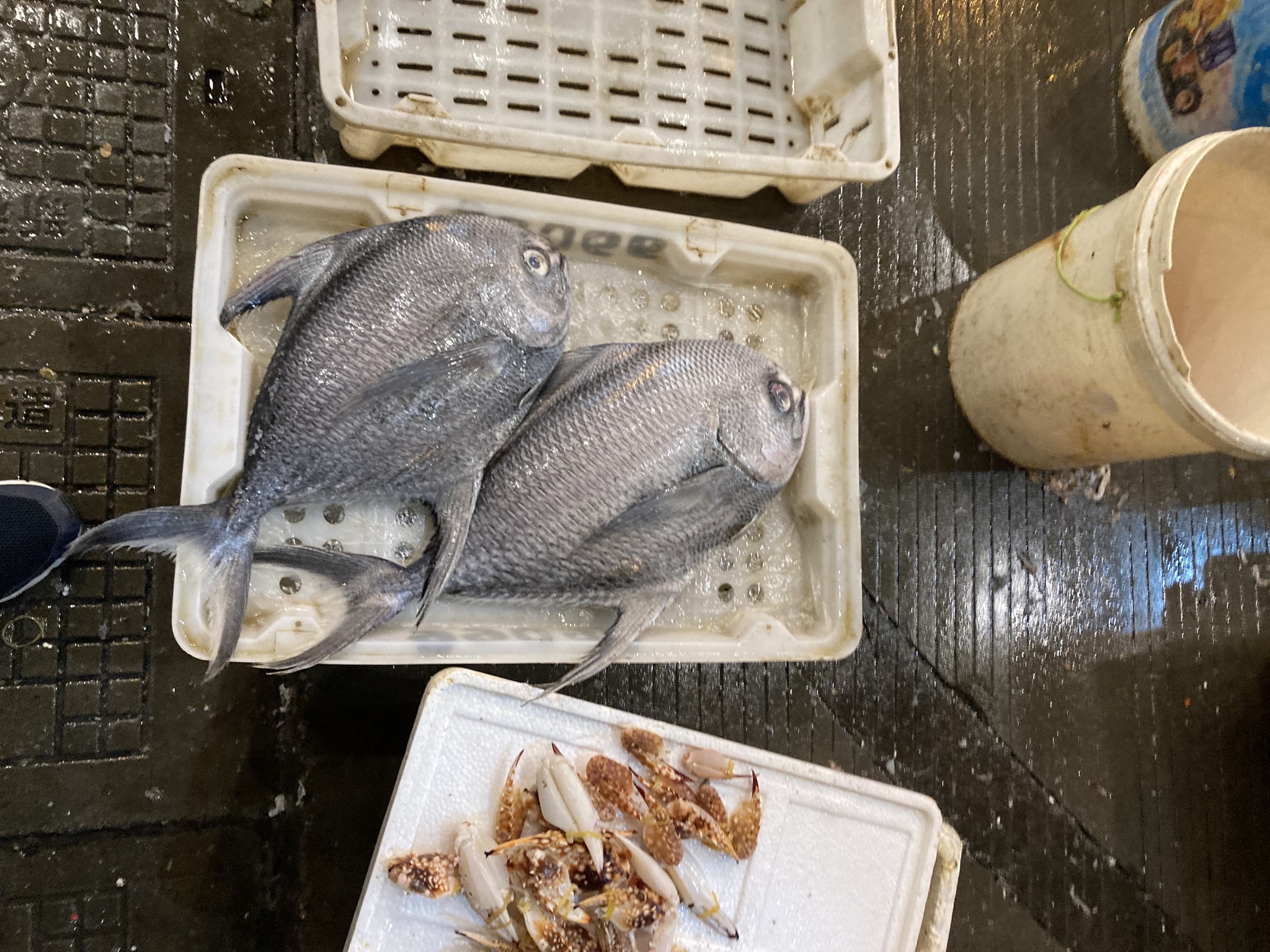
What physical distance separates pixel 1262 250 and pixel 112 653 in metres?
2.45

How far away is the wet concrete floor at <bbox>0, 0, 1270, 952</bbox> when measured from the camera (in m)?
1.55

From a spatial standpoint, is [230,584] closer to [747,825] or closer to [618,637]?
[618,637]

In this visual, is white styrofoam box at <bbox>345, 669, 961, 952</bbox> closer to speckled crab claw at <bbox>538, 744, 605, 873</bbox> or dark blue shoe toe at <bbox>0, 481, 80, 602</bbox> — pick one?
speckled crab claw at <bbox>538, 744, 605, 873</bbox>

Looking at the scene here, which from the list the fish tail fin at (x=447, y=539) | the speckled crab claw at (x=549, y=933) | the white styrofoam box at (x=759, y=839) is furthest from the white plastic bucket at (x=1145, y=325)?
the speckled crab claw at (x=549, y=933)

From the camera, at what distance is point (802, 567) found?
1.61 meters

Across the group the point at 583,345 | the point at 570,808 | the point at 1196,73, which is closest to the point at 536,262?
the point at 583,345

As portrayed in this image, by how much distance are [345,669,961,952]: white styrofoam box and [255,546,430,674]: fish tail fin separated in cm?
21

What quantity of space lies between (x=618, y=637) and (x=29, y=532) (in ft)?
3.64

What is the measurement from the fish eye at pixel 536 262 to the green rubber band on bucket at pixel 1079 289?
97 cm

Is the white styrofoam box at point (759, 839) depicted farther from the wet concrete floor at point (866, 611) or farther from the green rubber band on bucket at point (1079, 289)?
the green rubber band on bucket at point (1079, 289)

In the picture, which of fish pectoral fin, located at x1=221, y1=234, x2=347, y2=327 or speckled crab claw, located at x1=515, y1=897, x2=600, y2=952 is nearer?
fish pectoral fin, located at x1=221, y1=234, x2=347, y2=327

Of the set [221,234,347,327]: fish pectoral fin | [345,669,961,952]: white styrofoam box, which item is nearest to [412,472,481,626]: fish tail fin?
[345,669,961,952]: white styrofoam box

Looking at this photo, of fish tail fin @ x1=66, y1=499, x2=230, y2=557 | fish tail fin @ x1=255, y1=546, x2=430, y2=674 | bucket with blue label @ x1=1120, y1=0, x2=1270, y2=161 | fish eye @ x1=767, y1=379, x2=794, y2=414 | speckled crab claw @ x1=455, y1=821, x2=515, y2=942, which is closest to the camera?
fish tail fin @ x1=66, y1=499, x2=230, y2=557

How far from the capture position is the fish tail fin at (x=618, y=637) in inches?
52.5
